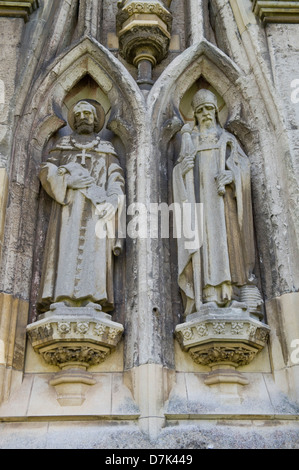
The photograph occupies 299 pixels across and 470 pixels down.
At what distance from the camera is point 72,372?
479 centimetres

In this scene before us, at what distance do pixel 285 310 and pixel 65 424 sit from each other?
6.65 feet

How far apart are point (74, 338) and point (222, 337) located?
1180mm

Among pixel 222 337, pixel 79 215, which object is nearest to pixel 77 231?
pixel 79 215

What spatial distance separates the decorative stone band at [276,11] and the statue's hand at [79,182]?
2670 millimetres

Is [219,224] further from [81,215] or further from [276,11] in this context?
[276,11]

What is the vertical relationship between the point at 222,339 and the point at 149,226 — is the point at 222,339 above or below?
below

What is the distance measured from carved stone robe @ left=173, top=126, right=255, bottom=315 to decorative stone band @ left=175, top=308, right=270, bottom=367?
194 millimetres

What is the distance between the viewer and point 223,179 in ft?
17.8

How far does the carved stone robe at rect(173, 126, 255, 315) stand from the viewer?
5.08m

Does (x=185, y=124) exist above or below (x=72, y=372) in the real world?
above


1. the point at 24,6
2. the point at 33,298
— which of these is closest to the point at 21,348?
the point at 33,298

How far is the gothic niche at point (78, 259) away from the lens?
15.8 feet

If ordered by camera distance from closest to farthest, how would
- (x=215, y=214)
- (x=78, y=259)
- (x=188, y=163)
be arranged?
(x=78, y=259), (x=215, y=214), (x=188, y=163)

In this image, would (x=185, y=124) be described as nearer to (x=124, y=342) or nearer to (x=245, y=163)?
(x=245, y=163)
